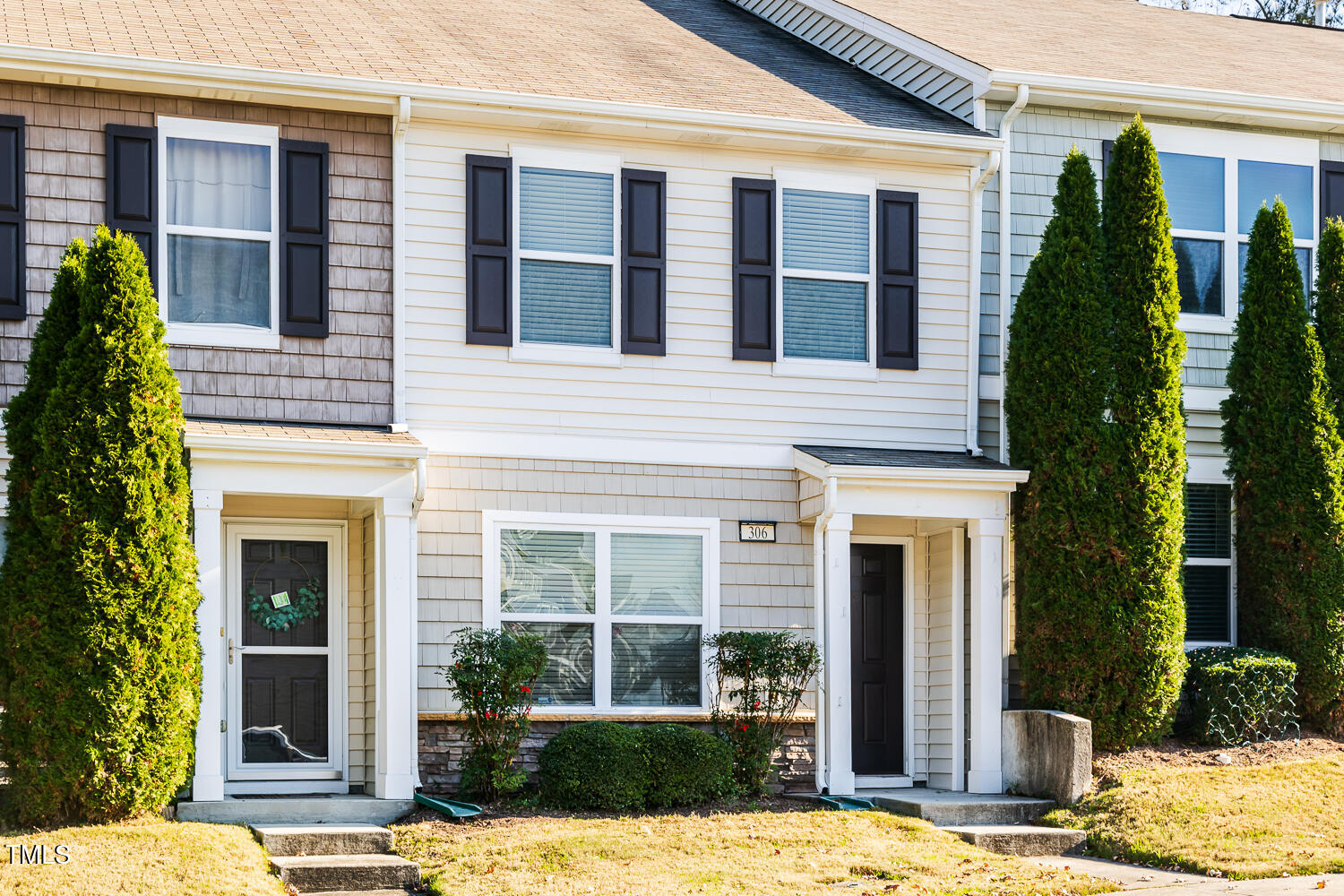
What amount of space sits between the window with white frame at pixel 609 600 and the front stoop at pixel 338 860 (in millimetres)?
2279

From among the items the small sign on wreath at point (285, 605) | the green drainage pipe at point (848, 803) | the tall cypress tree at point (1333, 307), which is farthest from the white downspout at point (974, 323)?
the small sign on wreath at point (285, 605)

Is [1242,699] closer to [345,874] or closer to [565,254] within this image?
[565,254]

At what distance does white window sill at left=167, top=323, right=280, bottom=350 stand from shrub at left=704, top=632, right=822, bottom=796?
3.98 metres

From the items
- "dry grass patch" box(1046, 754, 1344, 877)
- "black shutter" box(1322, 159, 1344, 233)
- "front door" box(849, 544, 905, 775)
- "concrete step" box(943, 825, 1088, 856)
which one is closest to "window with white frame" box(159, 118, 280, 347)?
"front door" box(849, 544, 905, 775)

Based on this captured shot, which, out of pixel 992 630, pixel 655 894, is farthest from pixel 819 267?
pixel 655 894

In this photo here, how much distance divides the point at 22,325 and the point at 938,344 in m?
7.07

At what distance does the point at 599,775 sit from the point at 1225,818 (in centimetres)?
426

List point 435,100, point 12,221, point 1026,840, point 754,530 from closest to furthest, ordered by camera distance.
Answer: point 1026,840, point 12,221, point 435,100, point 754,530

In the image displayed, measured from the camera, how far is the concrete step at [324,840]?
32.4ft

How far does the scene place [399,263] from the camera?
39.1 ft

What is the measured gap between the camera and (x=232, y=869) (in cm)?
894

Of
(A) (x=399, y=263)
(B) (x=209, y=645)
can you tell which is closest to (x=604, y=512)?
(A) (x=399, y=263)

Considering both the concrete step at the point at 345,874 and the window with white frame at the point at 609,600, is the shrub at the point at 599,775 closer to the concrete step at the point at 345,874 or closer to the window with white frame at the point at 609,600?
the window with white frame at the point at 609,600

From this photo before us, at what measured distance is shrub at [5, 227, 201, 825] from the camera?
31.3ft
